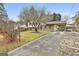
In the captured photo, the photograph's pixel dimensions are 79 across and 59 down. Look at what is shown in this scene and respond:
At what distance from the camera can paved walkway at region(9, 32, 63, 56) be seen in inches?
105

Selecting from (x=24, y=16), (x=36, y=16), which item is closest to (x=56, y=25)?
(x=36, y=16)

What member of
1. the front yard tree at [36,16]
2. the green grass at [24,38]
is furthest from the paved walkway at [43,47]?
the front yard tree at [36,16]

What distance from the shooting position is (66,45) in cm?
269

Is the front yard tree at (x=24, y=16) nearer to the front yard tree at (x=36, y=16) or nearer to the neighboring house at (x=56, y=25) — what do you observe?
the front yard tree at (x=36, y=16)

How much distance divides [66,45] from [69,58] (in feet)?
0.50

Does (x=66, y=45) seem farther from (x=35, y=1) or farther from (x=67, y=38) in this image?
(x=35, y=1)

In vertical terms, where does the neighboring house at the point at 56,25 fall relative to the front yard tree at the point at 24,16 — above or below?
below

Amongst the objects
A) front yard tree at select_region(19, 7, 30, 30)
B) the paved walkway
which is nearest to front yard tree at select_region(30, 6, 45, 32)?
front yard tree at select_region(19, 7, 30, 30)

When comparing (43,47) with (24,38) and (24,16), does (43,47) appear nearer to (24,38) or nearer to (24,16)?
(24,38)

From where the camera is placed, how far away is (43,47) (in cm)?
270

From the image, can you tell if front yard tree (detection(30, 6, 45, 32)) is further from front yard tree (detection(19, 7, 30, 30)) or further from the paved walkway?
the paved walkway

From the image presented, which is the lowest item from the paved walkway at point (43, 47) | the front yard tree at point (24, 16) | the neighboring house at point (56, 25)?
the paved walkway at point (43, 47)

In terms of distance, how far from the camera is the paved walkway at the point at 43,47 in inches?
105

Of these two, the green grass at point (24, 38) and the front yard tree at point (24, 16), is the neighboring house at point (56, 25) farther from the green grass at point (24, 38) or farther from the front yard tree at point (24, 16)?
the front yard tree at point (24, 16)
